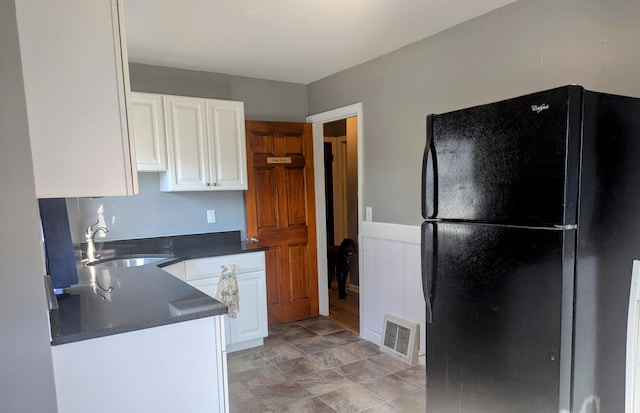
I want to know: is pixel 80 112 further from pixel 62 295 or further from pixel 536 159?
pixel 536 159

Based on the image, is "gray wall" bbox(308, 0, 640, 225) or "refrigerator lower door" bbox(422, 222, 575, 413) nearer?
"refrigerator lower door" bbox(422, 222, 575, 413)

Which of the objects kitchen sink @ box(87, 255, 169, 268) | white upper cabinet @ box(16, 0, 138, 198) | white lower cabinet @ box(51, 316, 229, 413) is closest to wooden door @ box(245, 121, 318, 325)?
kitchen sink @ box(87, 255, 169, 268)

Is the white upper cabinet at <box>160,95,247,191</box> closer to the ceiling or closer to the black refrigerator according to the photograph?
the ceiling

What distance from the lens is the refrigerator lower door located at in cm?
128

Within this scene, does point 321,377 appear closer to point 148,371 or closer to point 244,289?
point 244,289

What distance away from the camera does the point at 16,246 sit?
41.6 inches

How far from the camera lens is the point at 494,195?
4.74 feet

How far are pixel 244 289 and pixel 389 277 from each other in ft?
3.89

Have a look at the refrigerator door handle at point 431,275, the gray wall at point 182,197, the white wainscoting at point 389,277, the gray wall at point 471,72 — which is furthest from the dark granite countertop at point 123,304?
the gray wall at point 471,72

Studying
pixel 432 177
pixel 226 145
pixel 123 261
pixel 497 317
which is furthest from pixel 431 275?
pixel 123 261

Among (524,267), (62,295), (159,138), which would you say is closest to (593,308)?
(524,267)

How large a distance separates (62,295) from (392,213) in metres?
2.19

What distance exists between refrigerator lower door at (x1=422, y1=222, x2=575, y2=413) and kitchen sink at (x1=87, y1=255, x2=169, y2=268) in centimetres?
206

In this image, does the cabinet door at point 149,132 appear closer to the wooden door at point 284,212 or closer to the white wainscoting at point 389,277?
the wooden door at point 284,212
